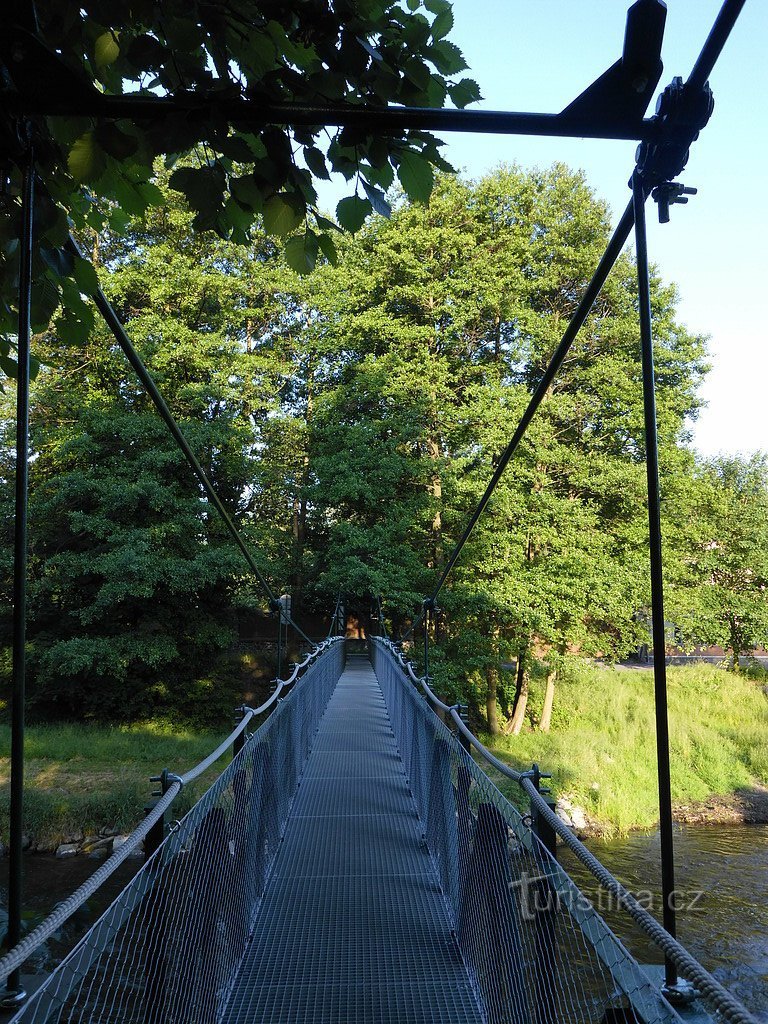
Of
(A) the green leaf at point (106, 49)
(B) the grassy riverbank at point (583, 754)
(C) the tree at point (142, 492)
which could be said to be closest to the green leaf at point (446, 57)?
(A) the green leaf at point (106, 49)

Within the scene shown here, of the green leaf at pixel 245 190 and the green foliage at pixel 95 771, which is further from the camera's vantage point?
the green foliage at pixel 95 771

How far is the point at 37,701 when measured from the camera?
14766 mm

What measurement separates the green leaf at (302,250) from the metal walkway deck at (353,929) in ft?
6.08

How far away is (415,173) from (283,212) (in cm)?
28

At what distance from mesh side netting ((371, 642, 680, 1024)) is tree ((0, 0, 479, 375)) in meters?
1.33

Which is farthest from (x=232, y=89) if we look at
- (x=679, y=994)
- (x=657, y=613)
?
(x=679, y=994)

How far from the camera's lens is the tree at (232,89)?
4.29 ft

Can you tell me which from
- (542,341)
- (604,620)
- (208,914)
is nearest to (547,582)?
(604,620)

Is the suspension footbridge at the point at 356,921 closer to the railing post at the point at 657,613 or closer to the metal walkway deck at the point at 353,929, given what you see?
the metal walkway deck at the point at 353,929

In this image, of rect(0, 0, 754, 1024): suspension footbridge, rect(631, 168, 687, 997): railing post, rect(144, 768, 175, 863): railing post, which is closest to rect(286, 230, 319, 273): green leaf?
rect(0, 0, 754, 1024): suspension footbridge

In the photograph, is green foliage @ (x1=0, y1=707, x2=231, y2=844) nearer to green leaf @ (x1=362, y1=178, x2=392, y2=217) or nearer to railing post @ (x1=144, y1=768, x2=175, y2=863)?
railing post @ (x1=144, y1=768, x2=175, y2=863)

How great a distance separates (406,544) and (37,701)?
7.86 metres

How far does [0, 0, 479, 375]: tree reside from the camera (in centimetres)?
131

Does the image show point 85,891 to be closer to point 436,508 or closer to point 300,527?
point 436,508
